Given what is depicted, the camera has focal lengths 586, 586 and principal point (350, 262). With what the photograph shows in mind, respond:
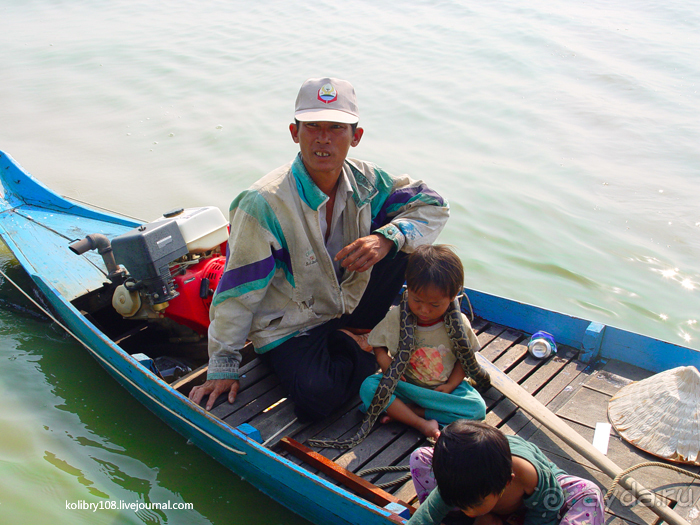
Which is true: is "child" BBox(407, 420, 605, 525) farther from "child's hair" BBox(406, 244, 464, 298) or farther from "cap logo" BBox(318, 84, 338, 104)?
"cap logo" BBox(318, 84, 338, 104)

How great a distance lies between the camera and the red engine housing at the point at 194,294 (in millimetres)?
3641

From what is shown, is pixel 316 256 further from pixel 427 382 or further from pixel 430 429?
pixel 430 429

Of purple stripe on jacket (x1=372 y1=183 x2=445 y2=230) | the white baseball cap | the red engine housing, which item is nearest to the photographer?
the white baseball cap

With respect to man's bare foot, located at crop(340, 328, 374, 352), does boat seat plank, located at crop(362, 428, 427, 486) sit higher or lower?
lower

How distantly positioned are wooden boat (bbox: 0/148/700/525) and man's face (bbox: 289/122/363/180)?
115cm

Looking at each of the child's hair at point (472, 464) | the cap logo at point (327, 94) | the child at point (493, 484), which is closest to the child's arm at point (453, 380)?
the child at point (493, 484)

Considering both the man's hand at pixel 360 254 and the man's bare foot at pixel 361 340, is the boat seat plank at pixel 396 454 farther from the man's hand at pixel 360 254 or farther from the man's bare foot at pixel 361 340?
the man's hand at pixel 360 254

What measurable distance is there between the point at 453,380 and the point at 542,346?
804mm

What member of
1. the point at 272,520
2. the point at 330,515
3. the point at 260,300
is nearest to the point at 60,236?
the point at 260,300

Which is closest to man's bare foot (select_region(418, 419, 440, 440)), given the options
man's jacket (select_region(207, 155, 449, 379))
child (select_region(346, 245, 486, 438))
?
child (select_region(346, 245, 486, 438))

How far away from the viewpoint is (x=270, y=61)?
40.5 feet

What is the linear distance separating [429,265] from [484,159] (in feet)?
19.5

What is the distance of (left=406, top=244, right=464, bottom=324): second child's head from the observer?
2.67 metres

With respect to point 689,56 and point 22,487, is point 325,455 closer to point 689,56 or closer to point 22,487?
point 22,487
